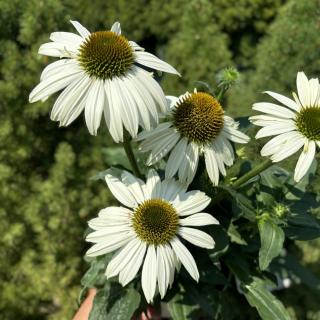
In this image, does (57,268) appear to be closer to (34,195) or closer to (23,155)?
(34,195)

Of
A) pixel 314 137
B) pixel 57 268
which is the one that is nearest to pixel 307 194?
pixel 314 137

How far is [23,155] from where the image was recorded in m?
1.25

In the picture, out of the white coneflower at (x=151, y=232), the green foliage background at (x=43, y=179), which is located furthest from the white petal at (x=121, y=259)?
the green foliage background at (x=43, y=179)

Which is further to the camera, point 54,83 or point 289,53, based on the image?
point 289,53

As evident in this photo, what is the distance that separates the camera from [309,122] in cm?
69

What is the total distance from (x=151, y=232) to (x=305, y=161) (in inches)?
9.7

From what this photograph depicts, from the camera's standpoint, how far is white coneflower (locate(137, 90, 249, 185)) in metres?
0.71

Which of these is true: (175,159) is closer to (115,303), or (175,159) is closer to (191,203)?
(191,203)

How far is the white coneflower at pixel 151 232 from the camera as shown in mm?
682

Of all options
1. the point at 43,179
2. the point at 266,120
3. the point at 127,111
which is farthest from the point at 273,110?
the point at 43,179

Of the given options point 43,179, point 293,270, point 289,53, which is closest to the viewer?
point 293,270

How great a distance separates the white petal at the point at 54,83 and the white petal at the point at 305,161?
0.33m

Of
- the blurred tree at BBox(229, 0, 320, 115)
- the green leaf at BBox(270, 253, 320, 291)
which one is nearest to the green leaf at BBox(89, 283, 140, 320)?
the green leaf at BBox(270, 253, 320, 291)

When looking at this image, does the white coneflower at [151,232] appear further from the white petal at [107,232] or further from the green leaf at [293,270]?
the green leaf at [293,270]
